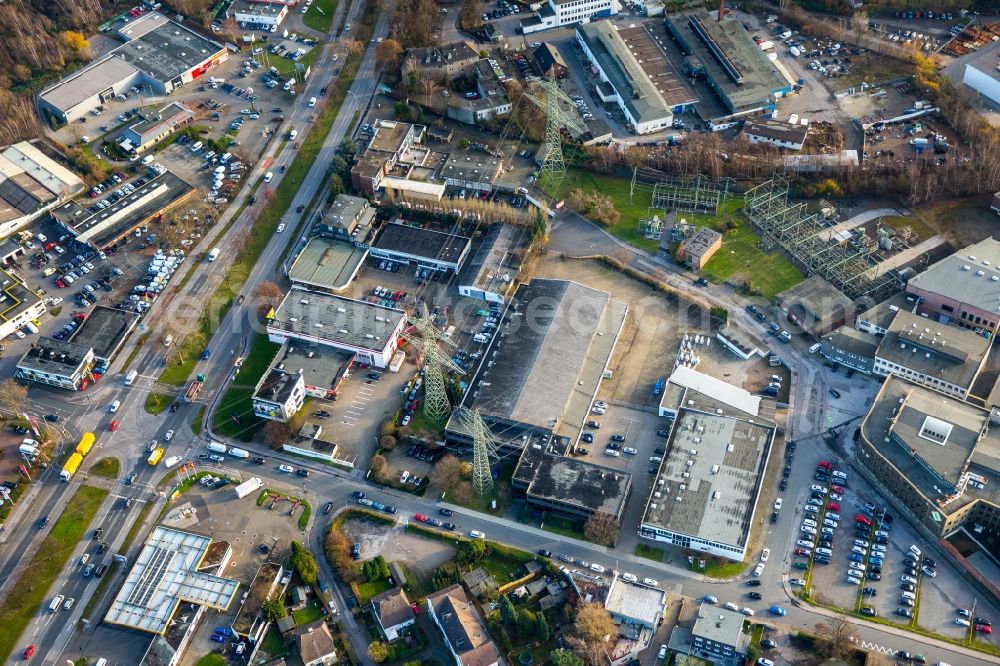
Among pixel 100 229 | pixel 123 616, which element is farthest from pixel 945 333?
pixel 100 229

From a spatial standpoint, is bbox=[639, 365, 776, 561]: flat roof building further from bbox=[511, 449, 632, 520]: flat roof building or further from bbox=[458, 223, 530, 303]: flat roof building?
bbox=[458, 223, 530, 303]: flat roof building

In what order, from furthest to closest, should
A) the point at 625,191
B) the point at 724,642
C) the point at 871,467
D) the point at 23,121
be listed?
the point at 23,121, the point at 625,191, the point at 871,467, the point at 724,642

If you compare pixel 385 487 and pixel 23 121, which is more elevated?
pixel 23 121

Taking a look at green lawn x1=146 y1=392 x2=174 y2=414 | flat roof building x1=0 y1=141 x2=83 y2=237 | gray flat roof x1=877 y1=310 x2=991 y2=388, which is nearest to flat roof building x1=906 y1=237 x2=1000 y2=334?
gray flat roof x1=877 y1=310 x2=991 y2=388

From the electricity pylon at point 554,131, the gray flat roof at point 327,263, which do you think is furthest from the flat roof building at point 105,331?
the electricity pylon at point 554,131

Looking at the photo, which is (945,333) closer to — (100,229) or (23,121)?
(100,229)

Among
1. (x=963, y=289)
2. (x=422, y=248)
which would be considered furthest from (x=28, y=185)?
(x=963, y=289)

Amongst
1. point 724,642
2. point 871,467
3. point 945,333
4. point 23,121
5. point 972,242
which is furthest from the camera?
point 23,121
